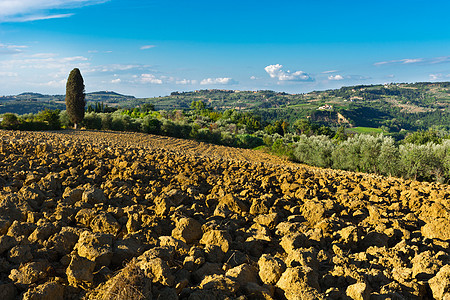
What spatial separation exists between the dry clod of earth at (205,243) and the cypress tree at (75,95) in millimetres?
31718

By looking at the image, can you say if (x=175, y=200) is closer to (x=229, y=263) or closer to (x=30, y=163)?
(x=229, y=263)

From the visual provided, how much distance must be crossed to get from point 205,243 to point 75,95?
36957 mm

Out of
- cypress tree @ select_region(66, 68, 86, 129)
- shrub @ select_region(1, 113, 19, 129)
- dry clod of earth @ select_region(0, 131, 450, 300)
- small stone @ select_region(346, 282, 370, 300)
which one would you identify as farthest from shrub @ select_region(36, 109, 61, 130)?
small stone @ select_region(346, 282, 370, 300)

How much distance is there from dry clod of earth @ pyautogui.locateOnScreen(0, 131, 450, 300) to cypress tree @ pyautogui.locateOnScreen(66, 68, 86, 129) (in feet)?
104

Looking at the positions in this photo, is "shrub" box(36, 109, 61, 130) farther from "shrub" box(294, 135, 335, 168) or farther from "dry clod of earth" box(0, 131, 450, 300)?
"dry clod of earth" box(0, 131, 450, 300)

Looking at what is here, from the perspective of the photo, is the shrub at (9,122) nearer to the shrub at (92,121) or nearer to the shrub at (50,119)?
the shrub at (50,119)

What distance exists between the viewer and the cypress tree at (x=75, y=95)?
3541 centimetres

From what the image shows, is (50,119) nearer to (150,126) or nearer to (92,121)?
(92,121)

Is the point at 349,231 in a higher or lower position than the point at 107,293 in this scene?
lower

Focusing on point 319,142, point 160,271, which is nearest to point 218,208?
point 160,271

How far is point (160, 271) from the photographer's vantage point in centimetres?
284

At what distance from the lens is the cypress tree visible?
35406 millimetres

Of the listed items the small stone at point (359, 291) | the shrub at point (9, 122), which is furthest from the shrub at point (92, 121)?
the small stone at point (359, 291)

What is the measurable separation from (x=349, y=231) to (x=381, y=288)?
140cm
